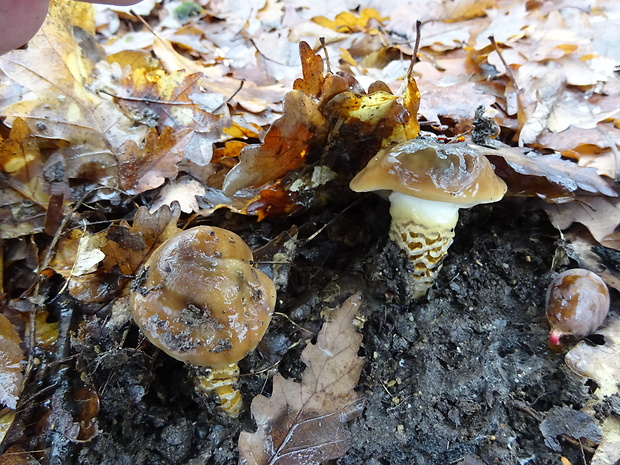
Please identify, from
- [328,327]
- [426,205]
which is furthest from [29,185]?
[426,205]

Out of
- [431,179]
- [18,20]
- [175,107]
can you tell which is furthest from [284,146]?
[175,107]

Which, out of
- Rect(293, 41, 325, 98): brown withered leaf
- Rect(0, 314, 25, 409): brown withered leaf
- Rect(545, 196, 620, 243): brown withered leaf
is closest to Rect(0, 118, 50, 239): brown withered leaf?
Rect(0, 314, 25, 409): brown withered leaf

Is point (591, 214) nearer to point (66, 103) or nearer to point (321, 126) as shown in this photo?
point (321, 126)

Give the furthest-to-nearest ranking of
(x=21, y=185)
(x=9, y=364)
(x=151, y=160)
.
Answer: (x=151, y=160) < (x=21, y=185) < (x=9, y=364)

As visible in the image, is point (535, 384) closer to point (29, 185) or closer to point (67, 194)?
point (67, 194)

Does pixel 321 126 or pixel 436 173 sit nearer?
pixel 436 173

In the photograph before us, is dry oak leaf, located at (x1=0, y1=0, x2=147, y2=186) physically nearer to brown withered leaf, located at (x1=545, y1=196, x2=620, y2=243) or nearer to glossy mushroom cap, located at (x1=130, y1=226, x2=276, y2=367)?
glossy mushroom cap, located at (x1=130, y1=226, x2=276, y2=367)
